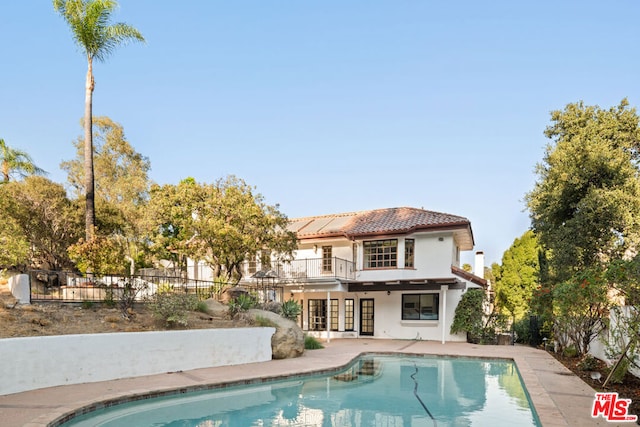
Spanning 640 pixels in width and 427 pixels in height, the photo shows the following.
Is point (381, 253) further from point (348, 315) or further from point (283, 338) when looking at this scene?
point (283, 338)

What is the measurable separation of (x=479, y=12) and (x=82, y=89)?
1497 cm

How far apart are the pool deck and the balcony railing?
4.92 metres

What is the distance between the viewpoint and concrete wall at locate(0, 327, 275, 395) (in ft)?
27.2

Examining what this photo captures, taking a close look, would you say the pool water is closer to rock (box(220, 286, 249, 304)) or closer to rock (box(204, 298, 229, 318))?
rock (box(204, 298, 229, 318))

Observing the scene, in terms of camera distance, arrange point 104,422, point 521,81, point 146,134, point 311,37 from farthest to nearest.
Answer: point 146,134, point 311,37, point 521,81, point 104,422

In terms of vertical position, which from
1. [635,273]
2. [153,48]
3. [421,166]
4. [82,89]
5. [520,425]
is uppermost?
[153,48]

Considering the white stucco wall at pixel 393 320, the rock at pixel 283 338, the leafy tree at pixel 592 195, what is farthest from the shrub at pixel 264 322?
the leafy tree at pixel 592 195

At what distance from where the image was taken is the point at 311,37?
17.5 m

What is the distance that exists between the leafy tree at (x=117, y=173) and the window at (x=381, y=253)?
13.3 m

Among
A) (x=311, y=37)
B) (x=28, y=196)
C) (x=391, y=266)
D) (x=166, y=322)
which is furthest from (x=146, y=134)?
(x=166, y=322)

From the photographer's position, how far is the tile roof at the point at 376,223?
19500 millimetres

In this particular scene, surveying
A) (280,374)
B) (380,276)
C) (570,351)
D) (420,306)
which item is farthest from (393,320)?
(280,374)

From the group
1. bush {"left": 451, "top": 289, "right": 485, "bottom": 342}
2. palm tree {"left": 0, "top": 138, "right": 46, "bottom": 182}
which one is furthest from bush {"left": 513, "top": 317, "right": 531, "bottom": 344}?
palm tree {"left": 0, "top": 138, "right": 46, "bottom": 182}

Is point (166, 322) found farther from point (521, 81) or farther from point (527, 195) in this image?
point (527, 195)
